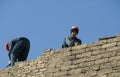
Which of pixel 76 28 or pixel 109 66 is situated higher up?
pixel 76 28

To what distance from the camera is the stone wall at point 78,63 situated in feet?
51.8

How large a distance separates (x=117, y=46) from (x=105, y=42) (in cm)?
39

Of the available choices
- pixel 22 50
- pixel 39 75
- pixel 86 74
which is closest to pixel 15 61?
pixel 22 50

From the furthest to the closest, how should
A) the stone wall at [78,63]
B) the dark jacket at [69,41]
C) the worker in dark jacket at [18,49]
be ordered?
the worker in dark jacket at [18,49], the dark jacket at [69,41], the stone wall at [78,63]

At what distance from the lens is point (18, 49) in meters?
18.1

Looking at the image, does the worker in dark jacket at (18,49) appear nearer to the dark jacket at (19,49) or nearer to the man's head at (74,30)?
the dark jacket at (19,49)

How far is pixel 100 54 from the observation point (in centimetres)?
1616

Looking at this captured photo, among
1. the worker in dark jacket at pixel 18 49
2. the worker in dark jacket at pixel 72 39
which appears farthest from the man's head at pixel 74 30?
the worker in dark jacket at pixel 18 49

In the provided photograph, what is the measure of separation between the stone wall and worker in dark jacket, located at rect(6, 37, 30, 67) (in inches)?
30.7

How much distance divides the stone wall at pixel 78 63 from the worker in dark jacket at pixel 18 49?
78 centimetres

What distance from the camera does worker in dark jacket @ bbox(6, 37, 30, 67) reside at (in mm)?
18083

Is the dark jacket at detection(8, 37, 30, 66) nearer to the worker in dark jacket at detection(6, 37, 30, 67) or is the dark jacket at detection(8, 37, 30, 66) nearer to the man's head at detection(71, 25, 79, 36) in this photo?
the worker in dark jacket at detection(6, 37, 30, 67)

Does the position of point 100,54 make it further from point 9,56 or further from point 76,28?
point 9,56

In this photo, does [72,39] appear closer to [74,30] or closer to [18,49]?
[74,30]
